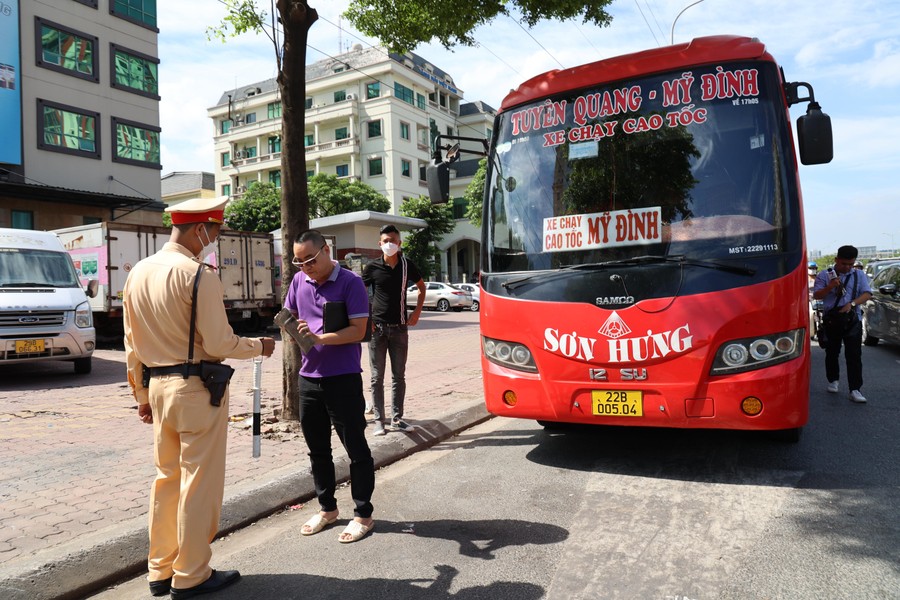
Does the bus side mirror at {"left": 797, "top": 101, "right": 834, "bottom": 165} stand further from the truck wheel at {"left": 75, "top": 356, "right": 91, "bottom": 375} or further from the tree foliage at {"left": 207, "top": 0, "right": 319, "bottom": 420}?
the truck wheel at {"left": 75, "top": 356, "right": 91, "bottom": 375}

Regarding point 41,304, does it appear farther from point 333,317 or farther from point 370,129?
point 370,129

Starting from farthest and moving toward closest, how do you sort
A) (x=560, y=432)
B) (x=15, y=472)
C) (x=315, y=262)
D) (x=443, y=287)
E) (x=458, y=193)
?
(x=458, y=193), (x=443, y=287), (x=560, y=432), (x=15, y=472), (x=315, y=262)

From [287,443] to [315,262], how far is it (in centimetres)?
255

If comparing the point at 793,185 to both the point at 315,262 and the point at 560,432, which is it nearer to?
the point at 560,432

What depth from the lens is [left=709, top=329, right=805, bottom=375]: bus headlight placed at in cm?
439

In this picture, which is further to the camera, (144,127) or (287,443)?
(144,127)

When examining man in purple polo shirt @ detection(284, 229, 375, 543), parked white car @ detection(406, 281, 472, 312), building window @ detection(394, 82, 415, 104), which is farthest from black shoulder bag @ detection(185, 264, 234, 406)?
building window @ detection(394, 82, 415, 104)

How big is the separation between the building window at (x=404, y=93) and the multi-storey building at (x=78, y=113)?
23.9 meters

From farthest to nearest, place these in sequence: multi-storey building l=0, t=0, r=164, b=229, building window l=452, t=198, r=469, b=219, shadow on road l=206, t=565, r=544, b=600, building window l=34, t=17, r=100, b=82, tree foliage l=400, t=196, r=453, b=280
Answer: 1. building window l=452, t=198, r=469, b=219
2. tree foliage l=400, t=196, r=453, b=280
3. building window l=34, t=17, r=100, b=82
4. multi-storey building l=0, t=0, r=164, b=229
5. shadow on road l=206, t=565, r=544, b=600

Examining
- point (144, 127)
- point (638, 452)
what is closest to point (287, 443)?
point (638, 452)

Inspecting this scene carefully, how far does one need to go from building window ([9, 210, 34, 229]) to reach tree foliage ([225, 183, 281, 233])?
17.5 meters

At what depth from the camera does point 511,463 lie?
5.34m

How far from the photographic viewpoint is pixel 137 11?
2791 cm

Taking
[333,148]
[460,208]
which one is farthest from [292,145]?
[333,148]
